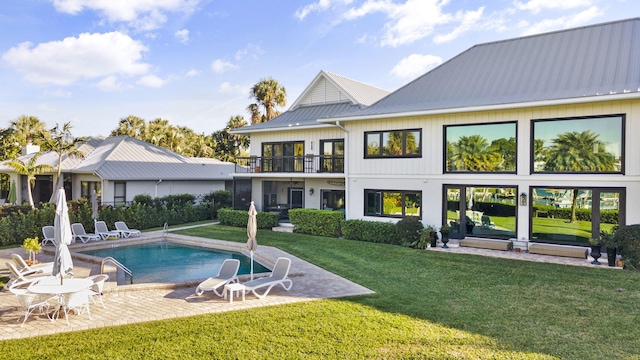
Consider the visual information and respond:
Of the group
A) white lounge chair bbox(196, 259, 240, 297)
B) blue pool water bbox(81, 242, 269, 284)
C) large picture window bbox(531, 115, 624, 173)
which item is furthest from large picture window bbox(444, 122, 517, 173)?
white lounge chair bbox(196, 259, 240, 297)

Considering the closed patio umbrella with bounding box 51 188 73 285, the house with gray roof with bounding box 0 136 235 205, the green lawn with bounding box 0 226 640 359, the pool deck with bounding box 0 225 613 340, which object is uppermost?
the house with gray roof with bounding box 0 136 235 205

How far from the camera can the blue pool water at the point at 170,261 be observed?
14102 millimetres

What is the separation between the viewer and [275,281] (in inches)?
427

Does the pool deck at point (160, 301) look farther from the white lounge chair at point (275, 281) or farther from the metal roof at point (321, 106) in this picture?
the metal roof at point (321, 106)

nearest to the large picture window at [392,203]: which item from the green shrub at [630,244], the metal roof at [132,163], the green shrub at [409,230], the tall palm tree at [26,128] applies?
the green shrub at [409,230]

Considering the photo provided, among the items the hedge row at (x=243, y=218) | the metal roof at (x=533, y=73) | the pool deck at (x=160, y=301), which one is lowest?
the pool deck at (x=160, y=301)

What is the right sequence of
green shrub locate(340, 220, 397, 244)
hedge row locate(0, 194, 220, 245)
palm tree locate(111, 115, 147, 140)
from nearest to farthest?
green shrub locate(340, 220, 397, 244)
hedge row locate(0, 194, 220, 245)
palm tree locate(111, 115, 147, 140)

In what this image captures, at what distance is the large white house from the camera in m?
14.4

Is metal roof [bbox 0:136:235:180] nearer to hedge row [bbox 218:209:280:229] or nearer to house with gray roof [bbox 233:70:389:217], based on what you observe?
hedge row [bbox 218:209:280:229]

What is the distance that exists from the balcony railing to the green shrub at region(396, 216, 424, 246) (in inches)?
230

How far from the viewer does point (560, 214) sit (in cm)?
1521

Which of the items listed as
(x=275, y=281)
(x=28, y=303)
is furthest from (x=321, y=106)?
(x=28, y=303)

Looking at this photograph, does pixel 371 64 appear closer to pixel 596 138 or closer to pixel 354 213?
pixel 354 213

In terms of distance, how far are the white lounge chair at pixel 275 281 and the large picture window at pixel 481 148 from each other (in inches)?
374
